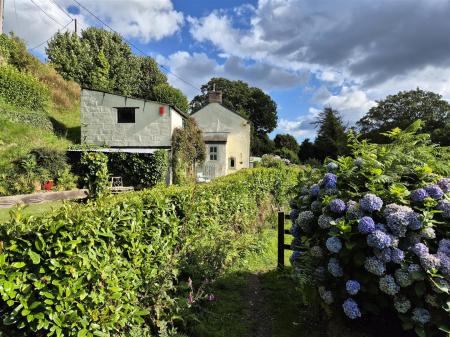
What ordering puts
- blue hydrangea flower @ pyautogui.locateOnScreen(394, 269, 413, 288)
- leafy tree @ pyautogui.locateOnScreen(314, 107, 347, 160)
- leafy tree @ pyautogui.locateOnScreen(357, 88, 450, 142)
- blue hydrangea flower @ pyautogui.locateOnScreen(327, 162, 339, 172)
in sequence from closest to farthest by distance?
1. blue hydrangea flower @ pyautogui.locateOnScreen(394, 269, 413, 288)
2. blue hydrangea flower @ pyautogui.locateOnScreen(327, 162, 339, 172)
3. leafy tree @ pyautogui.locateOnScreen(314, 107, 347, 160)
4. leafy tree @ pyautogui.locateOnScreen(357, 88, 450, 142)

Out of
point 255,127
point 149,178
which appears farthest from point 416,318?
point 255,127

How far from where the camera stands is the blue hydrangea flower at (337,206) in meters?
3.38

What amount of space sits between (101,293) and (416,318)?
298 centimetres

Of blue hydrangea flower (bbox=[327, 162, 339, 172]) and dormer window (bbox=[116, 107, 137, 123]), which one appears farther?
dormer window (bbox=[116, 107, 137, 123])

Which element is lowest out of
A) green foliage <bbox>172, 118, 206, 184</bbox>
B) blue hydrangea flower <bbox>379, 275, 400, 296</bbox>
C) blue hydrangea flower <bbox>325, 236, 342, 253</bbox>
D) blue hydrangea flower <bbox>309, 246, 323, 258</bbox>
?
blue hydrangea flower <bbox>379, 275, 400, 296</bbox>

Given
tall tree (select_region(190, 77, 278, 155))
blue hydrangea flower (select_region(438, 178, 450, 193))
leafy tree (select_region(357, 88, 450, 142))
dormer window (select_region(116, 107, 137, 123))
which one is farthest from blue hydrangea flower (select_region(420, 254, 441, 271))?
tall tree (select_region(190, 77, 278, 155))

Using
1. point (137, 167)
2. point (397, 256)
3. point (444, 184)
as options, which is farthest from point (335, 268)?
point (137, 167)

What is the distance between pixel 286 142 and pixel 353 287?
209ft

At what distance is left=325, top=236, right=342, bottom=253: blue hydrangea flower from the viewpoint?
3.21 metres

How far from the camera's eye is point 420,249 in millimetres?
2979

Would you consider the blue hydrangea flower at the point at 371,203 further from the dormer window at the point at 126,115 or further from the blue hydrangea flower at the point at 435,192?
the dormer window at the point at 126,115

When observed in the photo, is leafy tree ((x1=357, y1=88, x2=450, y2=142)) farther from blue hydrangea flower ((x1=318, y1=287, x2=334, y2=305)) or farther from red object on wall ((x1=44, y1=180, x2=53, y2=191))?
blue hydrangea flower ((x1=318, y1=287, x2=334, y2=305))

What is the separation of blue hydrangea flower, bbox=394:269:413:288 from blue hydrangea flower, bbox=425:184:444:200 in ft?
2.75

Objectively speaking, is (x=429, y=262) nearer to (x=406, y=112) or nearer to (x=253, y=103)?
(x=406, y=112)
